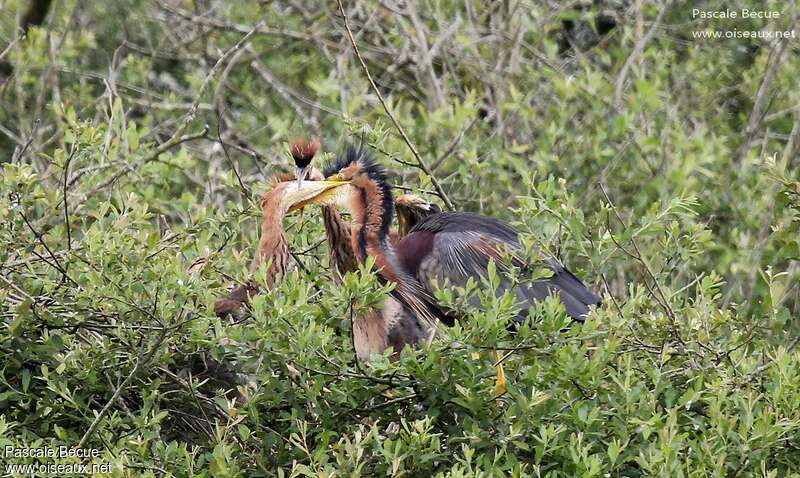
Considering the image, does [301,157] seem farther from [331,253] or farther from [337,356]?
[337,356]

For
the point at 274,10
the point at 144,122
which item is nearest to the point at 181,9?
the point at 274,10

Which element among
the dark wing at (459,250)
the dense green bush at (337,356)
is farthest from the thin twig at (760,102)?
the dark wing at (459,250)

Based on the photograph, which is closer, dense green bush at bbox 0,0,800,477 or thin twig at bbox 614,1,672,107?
dense green bush at bbox 0,0,800,477

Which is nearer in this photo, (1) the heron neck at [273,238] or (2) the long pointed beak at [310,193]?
(1) the heron neck at [273,238]

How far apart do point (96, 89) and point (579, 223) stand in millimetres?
5266

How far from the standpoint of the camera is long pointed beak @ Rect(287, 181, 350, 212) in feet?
17.3

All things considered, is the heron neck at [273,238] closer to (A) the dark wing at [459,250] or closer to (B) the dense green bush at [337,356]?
(B) the dense green bush at [337,356]

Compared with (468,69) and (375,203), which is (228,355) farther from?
(468,69)

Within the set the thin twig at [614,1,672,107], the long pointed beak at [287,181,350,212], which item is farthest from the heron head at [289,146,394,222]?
the thin twig at [614,1,672,107]

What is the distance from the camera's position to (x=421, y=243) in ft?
18.4

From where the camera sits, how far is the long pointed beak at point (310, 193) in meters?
5.28

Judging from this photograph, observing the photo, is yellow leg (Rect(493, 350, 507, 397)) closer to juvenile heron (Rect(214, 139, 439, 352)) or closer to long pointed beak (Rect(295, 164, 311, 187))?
juvenile heron (Rect(214, 139, 439, 352))

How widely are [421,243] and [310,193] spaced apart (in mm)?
588

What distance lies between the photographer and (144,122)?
721 centimetres
